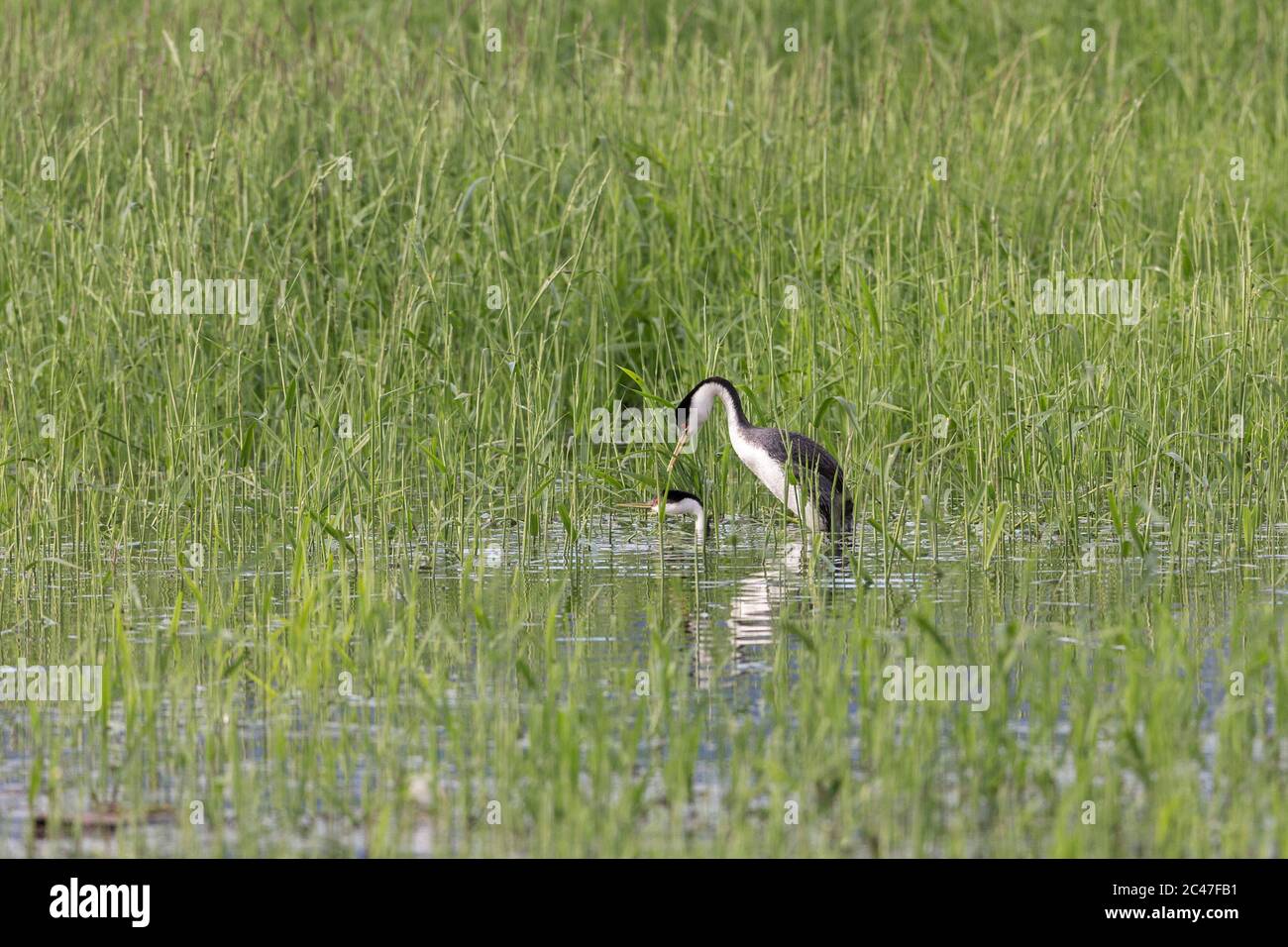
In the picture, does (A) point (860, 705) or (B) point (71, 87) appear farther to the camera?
(B) point (71, 87)

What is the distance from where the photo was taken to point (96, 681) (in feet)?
20.9

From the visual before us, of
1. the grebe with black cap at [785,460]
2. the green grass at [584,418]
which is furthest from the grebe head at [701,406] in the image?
the green grass at [584,418]

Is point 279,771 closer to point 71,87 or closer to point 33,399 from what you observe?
point 33,399

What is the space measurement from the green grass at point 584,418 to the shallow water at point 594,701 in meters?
0.03

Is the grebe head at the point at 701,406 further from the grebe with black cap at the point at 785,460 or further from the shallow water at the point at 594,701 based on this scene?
the shallow water at the point at 594,701

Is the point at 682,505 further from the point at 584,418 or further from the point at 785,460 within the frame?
the point at 584,418

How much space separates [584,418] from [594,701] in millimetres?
3857

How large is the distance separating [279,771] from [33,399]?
4.56 metres

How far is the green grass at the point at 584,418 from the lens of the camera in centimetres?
551

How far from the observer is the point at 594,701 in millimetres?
5910
